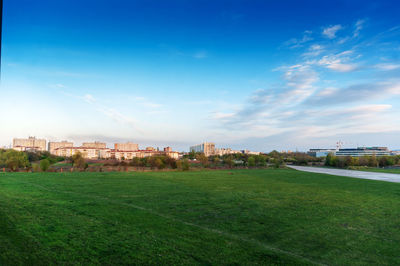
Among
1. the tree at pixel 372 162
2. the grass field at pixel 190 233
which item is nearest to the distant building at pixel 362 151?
the tree at pixel 372 162

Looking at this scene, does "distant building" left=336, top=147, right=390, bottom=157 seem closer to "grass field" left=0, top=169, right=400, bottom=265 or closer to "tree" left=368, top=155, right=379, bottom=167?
"tree" left=368, top=155, right=379, bottom=167

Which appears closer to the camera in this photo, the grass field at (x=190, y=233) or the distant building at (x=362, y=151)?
the grass field at (x=190, y=233)

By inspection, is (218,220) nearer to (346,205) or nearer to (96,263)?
(96,263)

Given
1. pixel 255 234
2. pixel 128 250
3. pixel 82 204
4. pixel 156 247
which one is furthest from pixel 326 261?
pixel 82 204

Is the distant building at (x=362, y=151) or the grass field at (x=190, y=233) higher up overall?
the distant building at (x=362, y=151)

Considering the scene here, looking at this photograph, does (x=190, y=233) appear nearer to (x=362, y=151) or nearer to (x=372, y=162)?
(x=372, y=162)

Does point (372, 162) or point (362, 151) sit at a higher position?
point (362, 151)

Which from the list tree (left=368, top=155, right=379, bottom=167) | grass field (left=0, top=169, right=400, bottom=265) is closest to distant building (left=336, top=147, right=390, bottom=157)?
tree (left=368, top=155, right=379, bottom=167)

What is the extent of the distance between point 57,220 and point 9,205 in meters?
3.74

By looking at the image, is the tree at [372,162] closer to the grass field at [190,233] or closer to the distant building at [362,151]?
the grass field at [190,233]

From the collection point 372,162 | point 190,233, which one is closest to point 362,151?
point 372,162

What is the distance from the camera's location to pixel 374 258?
5.91 metres

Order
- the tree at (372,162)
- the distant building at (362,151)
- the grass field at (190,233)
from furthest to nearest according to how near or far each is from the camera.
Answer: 1. the distant building at (362,151)
2. the tree at (372,162)
3. the grass field at (190,233)

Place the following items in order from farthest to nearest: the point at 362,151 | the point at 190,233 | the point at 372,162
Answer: the point at 362,151
the point at 372,162
the point at 190,233
